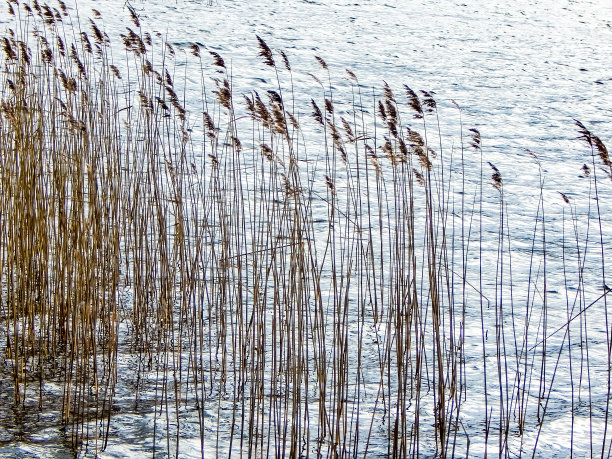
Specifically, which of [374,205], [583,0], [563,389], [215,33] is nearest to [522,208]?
[374,205]

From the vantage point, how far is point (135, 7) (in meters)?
6.78

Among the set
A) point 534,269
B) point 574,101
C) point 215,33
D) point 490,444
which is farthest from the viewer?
point 215,33

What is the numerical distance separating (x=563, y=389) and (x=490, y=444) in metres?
0.36

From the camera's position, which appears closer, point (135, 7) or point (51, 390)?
point (51, 390)

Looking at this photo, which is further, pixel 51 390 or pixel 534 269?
pixel 534 269

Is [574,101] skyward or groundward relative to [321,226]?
skyward

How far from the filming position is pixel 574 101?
5.18 m

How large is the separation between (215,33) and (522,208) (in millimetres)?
3412

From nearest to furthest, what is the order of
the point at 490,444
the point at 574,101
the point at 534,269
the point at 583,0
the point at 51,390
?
the point at 490,444 < the point at 51,390 < the point at 534,269 < the point at 574,101 < the point at 583,0

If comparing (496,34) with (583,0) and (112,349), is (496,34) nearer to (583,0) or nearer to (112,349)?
(583,0)

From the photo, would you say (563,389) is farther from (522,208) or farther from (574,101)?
(574,101)

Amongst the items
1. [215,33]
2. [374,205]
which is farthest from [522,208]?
[215,33]

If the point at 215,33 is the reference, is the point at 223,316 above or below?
below

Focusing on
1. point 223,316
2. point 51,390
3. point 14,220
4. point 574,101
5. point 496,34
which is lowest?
point 51,390
